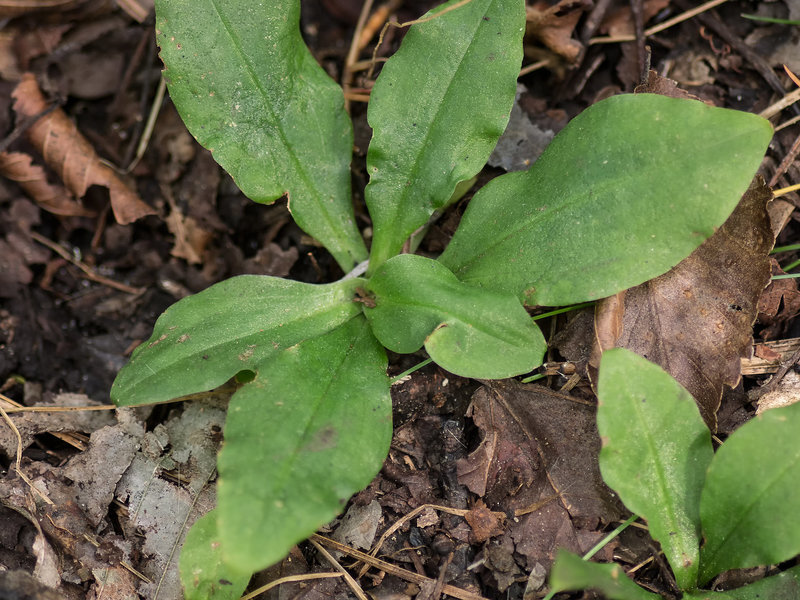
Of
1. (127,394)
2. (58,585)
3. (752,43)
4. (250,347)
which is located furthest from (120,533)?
(752,43)

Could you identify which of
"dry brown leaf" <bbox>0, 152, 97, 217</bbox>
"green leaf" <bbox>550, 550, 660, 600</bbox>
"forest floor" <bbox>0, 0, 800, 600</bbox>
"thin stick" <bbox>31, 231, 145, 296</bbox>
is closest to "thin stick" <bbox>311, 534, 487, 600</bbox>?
"forest floor" <bbox>0, 0, 800, 600</bbox>

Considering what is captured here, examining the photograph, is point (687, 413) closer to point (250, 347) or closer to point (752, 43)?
point (250, 347)

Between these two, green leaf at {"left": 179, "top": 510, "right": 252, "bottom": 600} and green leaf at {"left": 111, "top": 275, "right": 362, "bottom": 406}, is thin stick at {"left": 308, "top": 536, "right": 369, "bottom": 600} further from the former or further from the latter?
green leaf at {"left": 111, "top": 275, "right": 362, "bottom": 406}

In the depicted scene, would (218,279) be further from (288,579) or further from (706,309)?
(706,309)

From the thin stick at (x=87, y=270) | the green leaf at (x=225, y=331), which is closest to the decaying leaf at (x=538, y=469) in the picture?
the green leaf at (x=225, y=331)

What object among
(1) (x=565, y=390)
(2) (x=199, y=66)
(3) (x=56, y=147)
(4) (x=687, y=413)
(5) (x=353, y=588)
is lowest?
(5) (x=353, y=588)

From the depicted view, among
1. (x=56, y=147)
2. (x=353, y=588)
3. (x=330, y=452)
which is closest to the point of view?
(x=330, y=452)

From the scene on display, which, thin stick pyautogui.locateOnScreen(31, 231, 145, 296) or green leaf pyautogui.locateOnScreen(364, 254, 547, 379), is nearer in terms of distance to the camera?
green leaf pyautogui.locateOnScreen(364, 254, 547, 379)
